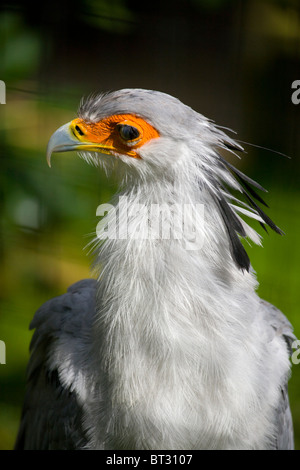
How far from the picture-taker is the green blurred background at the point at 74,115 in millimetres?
2355

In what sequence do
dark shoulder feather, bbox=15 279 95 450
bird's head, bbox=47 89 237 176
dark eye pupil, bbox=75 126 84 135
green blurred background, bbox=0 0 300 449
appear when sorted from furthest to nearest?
green blurred background, bbox=0 0 300 449 → dark shoulder feather, bbox=15 279 95 450 → dark eye pupil, bbox=75 126 84 135 → bird's head, bbox=47 89 237 176

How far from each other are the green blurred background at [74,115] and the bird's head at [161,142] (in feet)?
3.02

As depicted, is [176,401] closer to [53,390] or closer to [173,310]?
[173,310]

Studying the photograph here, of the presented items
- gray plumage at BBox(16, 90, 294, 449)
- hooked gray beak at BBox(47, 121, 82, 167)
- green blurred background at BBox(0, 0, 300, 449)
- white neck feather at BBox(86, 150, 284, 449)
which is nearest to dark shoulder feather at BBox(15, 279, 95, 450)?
gray plumage at BBox(16, 90, 294, 449)

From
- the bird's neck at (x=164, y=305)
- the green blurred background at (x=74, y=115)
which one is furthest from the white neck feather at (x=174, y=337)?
the green blurred background at (x=74, y=115)

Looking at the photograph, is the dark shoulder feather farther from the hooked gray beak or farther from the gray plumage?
the hooked gray beak

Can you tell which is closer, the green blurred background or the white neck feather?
the white neck feather

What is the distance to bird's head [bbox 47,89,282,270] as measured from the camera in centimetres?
126

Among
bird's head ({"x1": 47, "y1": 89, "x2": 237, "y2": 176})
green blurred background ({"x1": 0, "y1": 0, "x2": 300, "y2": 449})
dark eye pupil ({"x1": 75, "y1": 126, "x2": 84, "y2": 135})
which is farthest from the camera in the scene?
green blurred background ({"x1": 0, "y1": 0, "x2": 300, "y2": 449})

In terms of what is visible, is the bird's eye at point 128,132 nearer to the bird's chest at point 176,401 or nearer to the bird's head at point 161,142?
the bird's head at point 161,142

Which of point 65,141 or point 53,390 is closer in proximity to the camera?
point 65,141

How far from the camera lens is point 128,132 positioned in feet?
4.17

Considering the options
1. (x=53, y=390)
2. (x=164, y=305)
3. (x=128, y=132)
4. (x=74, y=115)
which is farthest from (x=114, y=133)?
(x=74, y=115)

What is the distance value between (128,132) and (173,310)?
40 centimetres
